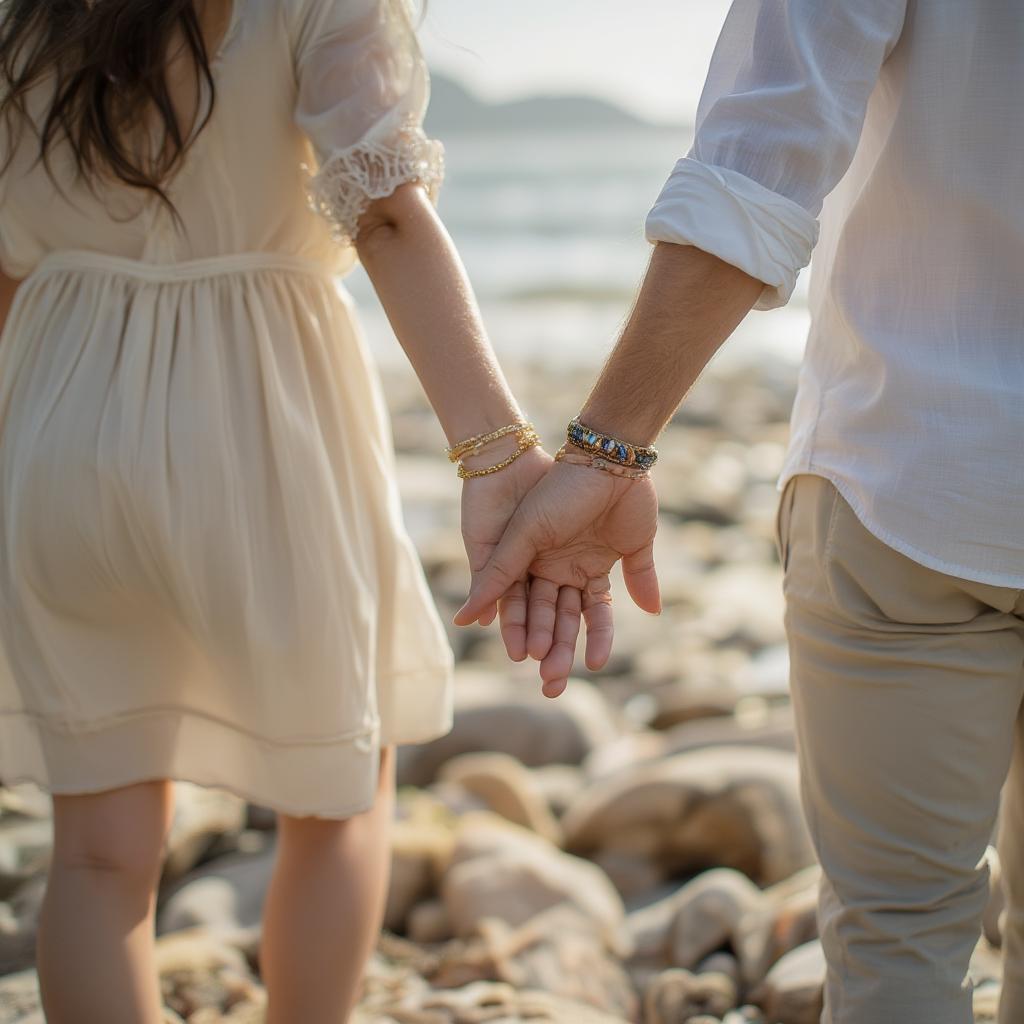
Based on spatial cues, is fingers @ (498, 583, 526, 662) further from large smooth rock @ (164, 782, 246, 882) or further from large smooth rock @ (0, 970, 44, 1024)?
large smooth rock @ (164, 782, 246, 882)

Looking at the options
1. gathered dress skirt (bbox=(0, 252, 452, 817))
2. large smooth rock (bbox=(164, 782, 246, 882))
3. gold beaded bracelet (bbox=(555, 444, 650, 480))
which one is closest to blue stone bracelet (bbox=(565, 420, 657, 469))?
gold beaded bracelet (bbox=(555, 444, 650, 480))

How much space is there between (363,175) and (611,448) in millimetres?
521

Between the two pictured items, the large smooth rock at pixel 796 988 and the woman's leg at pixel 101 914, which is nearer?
the woman's leg at pixel 101 914

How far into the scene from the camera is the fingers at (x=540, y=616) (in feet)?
5.59

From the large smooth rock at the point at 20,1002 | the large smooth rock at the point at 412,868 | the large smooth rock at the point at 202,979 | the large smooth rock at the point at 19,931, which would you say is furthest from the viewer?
the large smooth rock at the point at 412,868

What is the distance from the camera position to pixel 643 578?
1.76m

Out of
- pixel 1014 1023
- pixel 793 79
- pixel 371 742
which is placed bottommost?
pixel 1014 1023

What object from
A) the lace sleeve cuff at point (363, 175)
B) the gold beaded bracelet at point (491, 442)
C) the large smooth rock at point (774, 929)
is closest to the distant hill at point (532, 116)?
the large smooth rock at point (774, 929)

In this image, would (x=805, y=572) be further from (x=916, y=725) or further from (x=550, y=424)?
(x=550, y=424)

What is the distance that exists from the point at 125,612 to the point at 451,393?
569mm

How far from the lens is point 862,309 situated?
5.04 ft

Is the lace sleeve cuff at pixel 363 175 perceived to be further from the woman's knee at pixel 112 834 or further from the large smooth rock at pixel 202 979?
the large smooth rock at pixel 202 979

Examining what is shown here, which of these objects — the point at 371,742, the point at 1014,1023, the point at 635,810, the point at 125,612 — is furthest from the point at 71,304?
the point at 635,810

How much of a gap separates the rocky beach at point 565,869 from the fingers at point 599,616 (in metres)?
0.87
